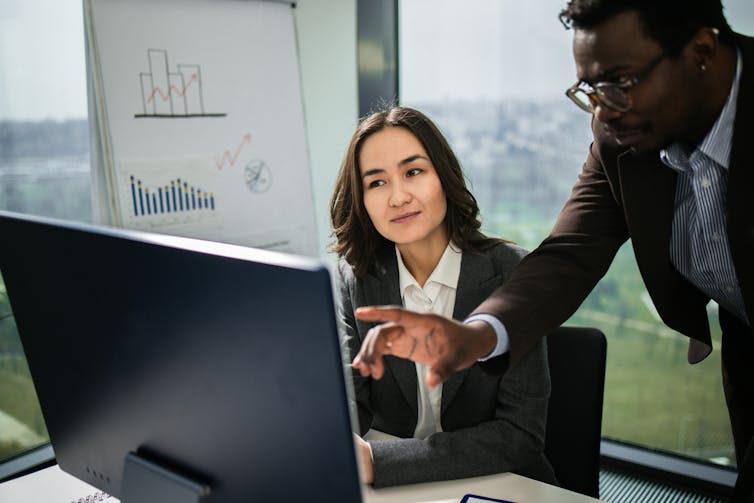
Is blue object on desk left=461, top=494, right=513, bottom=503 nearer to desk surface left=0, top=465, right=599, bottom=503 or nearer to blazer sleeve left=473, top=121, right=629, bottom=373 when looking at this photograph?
desk surface left=0, top=465, right=599, bottom=503

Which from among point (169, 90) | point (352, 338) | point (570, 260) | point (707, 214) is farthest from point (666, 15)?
point (169, 90)

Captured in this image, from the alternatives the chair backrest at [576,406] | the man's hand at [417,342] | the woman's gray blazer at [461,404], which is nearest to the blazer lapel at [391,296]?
the woman's gray blazer at [461,404]

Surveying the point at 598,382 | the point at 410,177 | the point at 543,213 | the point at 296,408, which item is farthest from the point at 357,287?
the point at 543,213

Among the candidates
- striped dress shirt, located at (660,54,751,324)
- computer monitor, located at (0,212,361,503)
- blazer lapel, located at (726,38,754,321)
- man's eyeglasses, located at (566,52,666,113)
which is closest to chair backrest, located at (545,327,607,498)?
striped dress shirt, located at (660,54,751,324)

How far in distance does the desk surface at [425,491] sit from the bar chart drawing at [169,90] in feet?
4.38

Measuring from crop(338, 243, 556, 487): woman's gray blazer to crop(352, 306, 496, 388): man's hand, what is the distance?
1.14 ft

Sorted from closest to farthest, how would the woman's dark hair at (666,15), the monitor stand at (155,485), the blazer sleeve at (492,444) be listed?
the monitor stand at (155,485), the woman's dark hair at (666,15), the blazer sleeve at (492,444)

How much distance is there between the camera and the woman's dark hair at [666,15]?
101cm

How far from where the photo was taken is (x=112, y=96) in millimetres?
2133

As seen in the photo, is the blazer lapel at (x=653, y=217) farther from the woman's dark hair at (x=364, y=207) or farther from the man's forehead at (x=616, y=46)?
the woman's dark hair at (x=364, y=207)

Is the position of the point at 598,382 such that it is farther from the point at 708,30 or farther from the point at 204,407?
the point at 204,407

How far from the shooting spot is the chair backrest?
4.75ft

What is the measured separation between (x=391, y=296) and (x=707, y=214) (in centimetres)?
72

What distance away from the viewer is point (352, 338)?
1602 millimetres
